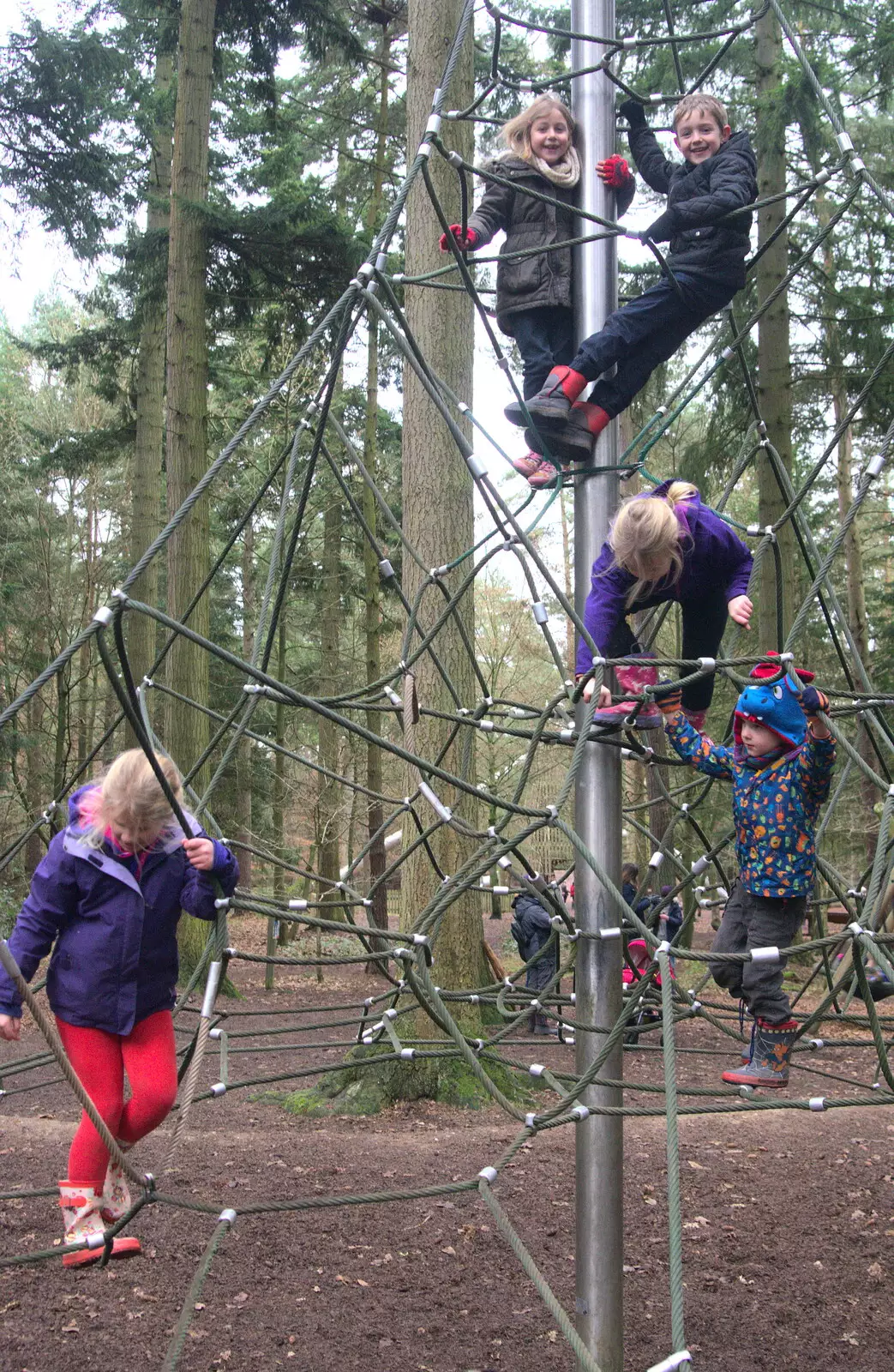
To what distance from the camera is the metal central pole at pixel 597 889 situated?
89.9 inches

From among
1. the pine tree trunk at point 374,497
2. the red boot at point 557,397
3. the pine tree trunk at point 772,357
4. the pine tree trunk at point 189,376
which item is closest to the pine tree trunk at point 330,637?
the pine tree trunk at point 374,497

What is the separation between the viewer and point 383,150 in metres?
9.41

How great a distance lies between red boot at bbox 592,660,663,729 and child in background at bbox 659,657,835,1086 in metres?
0.16

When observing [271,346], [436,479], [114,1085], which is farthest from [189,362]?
[114,1085]

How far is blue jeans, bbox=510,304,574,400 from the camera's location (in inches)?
99.7

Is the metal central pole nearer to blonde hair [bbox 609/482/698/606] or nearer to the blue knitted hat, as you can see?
blonde hair [bbox 609/482/698/606]


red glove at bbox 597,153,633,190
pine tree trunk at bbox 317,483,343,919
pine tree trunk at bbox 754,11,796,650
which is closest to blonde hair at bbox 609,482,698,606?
red glove at bbox 597,153,633,190

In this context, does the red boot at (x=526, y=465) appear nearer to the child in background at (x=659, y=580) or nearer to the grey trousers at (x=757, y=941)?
the child in background at (x=659, y=580)

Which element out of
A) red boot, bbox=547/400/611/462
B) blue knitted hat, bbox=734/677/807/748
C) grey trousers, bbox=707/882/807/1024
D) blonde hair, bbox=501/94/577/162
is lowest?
grey trousers, bbox=707/882/807/1024

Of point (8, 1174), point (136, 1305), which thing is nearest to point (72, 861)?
point (136, 1305)

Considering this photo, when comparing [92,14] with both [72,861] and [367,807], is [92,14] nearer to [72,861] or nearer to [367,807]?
[367,807]

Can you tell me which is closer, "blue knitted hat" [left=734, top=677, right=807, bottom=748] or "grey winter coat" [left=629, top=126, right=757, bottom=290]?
"grey winter coat" [left=629, top=126, right=757, bottom=290]

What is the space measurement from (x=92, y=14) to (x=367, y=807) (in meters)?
6.96

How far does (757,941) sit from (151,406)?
830cm
